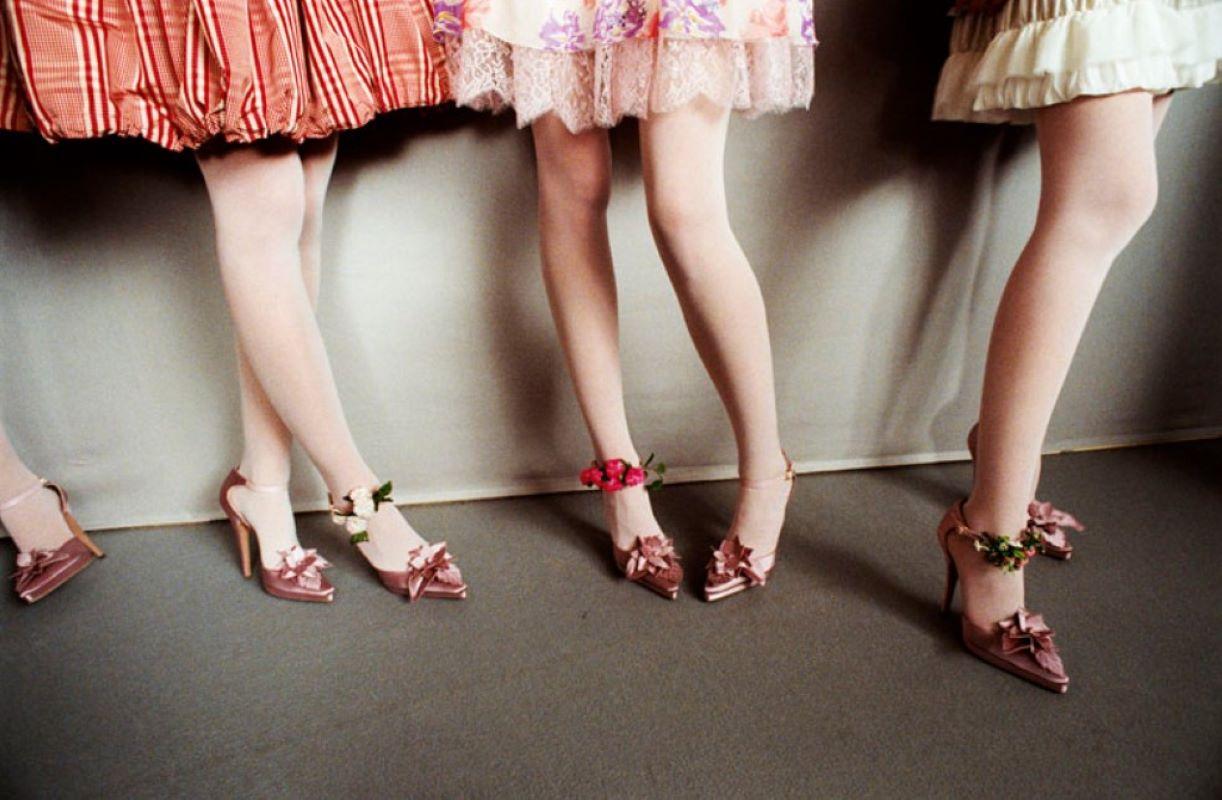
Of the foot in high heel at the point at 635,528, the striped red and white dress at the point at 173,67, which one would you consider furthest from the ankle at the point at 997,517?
the striped red and white dress at the point at 173,67

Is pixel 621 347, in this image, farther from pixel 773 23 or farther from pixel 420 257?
pixel 773 23

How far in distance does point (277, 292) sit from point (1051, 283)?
90cm

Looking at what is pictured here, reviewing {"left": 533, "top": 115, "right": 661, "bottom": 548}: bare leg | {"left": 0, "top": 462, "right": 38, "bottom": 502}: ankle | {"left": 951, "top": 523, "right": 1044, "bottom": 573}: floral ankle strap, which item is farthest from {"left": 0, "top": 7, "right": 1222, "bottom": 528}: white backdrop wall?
{"left": 951, "top": 523, "right": 1044, "bottom": 573}: floral ankle strap

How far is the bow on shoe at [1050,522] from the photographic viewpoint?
1.02 meters

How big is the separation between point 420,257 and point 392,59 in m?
0.34

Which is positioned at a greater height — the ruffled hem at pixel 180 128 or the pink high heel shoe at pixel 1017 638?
the ruffled hem at pixel 180 128

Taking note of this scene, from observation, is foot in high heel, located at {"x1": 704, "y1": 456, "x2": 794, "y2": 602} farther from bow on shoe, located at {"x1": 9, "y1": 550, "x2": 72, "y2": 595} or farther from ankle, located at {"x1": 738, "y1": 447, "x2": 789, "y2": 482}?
bow on shoe, located at {"x1": 9, "y1": 550, "x2": 72, "y2": 595}

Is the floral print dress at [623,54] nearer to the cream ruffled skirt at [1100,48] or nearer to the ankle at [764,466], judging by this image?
the cream ruffled skirt at [1100,48]

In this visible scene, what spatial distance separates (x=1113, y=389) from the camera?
4.23 ft

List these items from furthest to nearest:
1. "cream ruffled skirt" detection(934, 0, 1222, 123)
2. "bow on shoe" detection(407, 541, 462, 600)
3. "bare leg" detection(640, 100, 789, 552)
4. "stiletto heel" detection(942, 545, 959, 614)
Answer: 1. "bow on shoe" detection(407, 541, 462, 600)
2. "stiletto heel" detection(942, 545, 959, 614)
3. "bare leg" detection(640, 100, 789, 552)
4. "cream ruffled skirt" detection(934, 0, 1222, 123)

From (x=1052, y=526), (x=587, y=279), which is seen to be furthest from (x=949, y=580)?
(x=587, y=279)

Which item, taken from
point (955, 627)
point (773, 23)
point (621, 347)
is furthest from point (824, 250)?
point (955, 627)

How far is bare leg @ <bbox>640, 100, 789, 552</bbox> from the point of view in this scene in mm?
769

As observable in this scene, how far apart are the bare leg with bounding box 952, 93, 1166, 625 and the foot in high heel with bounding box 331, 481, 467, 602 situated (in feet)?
2.33
